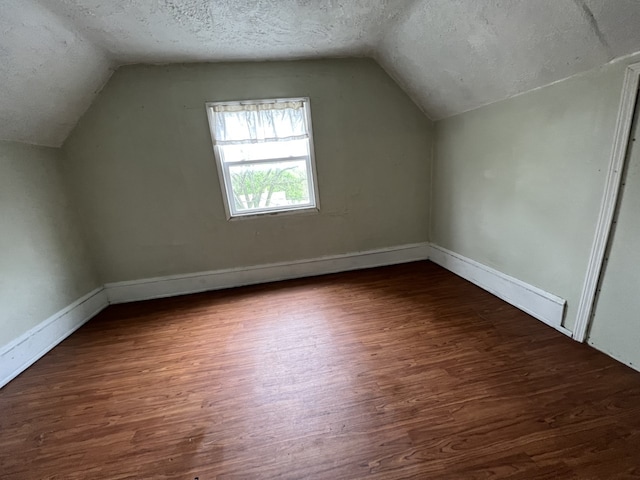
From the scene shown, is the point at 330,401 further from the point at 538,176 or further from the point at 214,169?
the point at 214,169

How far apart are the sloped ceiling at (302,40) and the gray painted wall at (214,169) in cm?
18

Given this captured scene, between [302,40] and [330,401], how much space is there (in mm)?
2676

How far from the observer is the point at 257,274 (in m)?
3.10

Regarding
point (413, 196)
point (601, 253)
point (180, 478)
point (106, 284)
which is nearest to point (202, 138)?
point (106, 284)

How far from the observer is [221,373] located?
5.75ft

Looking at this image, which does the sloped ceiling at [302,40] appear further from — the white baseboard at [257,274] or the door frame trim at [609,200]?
the white baseboard at [257,274]

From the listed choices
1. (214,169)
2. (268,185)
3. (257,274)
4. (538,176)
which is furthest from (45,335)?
(538,176)

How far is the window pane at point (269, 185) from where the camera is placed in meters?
2.91

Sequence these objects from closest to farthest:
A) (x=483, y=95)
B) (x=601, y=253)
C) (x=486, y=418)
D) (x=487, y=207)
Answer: (x=486, y=418) → (x=601, y=253) → (x=483, y=95) → (x=487, y=207)

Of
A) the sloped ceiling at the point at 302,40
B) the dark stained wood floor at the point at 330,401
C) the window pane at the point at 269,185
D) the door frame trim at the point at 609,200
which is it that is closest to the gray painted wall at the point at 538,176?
the door frame trim at the point at 609,200

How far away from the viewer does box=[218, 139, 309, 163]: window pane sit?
2.82 metres

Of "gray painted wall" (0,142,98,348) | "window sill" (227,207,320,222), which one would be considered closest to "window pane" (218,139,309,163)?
"window sill" (227,207,320,222)

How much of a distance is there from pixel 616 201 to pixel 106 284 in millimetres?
4119

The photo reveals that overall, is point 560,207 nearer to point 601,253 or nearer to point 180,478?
point 601,253
